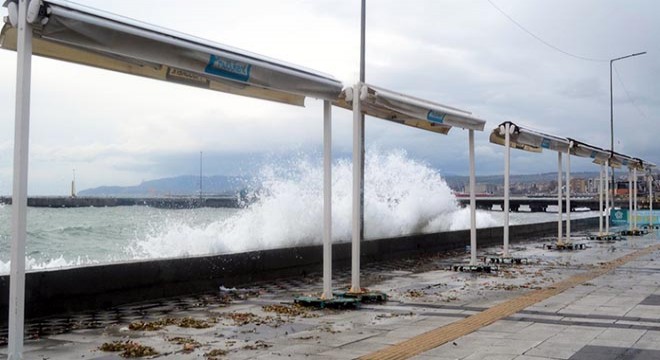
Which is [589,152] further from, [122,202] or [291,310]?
[122,202]

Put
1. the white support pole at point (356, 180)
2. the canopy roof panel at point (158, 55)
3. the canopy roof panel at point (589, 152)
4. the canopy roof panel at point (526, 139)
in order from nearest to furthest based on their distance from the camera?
the canopy roof panel at point (158, 55), the white support pole at point (356, 180), the canopy roof panel at point (526, 139), the canopy roof panel at point (589, 152)

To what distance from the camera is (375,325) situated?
7.99m

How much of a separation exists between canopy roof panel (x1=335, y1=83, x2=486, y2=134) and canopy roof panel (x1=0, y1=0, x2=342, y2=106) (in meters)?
0.61

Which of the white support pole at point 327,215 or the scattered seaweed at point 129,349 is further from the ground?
the white support pole at point 327,215

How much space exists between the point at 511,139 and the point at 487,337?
30.2 feet

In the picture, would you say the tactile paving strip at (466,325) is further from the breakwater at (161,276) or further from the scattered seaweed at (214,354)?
the breakwater at (161,276)

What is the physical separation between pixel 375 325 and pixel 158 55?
376cm

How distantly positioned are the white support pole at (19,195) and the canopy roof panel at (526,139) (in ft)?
38.9

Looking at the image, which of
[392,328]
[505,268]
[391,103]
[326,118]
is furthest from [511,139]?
[392,328]

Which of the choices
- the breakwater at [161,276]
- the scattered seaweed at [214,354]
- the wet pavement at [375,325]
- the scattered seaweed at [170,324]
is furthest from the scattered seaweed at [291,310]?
the scattered seaweed at [214,354]

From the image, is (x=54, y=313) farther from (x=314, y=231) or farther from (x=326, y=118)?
(x=314, y=231)

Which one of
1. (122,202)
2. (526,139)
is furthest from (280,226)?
(122,202)

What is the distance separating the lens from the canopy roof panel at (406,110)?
10.1 metres

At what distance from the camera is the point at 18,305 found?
5.25m
